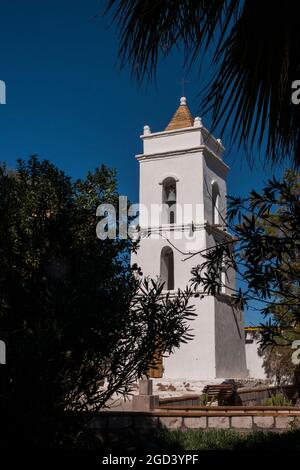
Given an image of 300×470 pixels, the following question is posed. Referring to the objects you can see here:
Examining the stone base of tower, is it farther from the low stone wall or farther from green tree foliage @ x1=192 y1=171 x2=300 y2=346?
green tree foliage @ x1=192 y1=171 x2=300 y2=346

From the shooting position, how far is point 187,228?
2123 cm

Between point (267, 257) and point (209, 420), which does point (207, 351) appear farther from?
point (267, 257)

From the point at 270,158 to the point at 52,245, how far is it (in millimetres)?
3182

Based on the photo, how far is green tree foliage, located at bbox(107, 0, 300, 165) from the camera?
2482mm

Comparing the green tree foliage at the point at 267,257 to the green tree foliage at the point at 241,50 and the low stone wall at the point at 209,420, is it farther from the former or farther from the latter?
the low stone wall at the point at 209,420

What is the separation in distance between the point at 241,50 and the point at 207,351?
18.8 metres

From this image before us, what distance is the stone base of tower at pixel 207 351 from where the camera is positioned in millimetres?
20453

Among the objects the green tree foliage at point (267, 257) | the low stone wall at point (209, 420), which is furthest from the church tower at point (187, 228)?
the green tree foliage at point (267, 257)

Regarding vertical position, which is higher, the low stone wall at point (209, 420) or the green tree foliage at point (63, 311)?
the green tree foliage at point (63, 311)

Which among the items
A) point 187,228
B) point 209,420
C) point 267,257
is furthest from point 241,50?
point 187,228

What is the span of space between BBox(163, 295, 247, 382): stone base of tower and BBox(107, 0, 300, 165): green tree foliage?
1770cm
